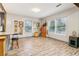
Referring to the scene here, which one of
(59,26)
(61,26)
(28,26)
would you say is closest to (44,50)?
(61,26)

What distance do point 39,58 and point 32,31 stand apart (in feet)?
31.0

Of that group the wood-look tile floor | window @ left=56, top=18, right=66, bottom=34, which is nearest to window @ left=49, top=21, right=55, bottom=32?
window @ left=56, top=18, right=66, bottom=34

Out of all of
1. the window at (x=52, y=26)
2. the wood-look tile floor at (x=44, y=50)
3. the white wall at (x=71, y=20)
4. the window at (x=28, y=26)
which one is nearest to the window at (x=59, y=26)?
the window at (x=52, y=26)

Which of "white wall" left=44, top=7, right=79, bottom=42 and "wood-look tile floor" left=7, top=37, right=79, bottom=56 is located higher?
"white wall" left=44, top=7, right=79, bottom=42

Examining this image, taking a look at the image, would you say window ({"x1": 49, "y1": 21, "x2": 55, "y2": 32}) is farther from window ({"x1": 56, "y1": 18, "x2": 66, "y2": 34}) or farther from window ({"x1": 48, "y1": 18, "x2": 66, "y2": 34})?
window ({"x1": 56, "y1": 18, "x2": 66, "y2": 34})

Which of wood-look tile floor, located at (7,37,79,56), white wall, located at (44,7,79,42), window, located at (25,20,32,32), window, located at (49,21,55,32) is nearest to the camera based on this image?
wood-look tile floor, located at (7,37,79,56)

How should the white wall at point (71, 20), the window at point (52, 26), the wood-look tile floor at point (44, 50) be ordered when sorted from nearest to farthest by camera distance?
the wood-look tile floor at point (44, 50), the white wall at point (71, 20), the window at point (52, 26)

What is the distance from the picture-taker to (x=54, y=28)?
336 inches

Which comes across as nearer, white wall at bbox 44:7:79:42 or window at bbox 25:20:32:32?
white wall at bbox 44:7:79:42

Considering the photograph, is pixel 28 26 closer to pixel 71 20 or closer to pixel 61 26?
pixel 61 26

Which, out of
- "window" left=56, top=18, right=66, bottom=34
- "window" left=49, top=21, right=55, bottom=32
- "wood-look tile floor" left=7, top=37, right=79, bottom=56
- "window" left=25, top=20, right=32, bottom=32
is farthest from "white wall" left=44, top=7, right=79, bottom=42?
"window" left=25, top=20, right=32, bottom=32

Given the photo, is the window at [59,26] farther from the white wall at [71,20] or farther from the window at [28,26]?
the window at [28,26]

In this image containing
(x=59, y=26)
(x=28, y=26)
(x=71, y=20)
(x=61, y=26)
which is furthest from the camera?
(x=28, y=26)

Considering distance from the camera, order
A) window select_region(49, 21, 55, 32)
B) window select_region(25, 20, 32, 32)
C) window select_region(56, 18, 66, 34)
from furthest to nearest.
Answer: window select_region(25, 20, 32, 32)
window select_region(49, 21, 55, 32)
window select_region(56, 18, 66, 34)
